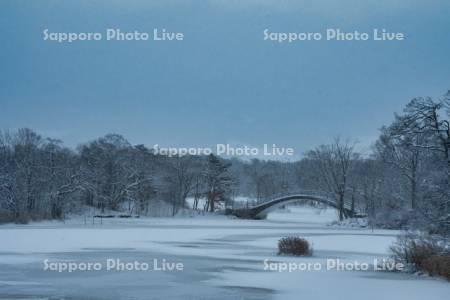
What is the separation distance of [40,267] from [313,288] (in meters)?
8.61

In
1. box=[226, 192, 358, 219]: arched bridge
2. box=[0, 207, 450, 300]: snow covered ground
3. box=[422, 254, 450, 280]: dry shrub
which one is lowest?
box=[0, 207, 450, 300]: snow covered ground

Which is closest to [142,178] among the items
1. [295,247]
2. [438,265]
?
[295,247]

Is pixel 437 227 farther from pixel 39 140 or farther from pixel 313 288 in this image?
pixel 39 140

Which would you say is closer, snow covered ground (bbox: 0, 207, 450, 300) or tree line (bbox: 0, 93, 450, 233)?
snow covered ground (bbox: 0, 207, 450, 300)

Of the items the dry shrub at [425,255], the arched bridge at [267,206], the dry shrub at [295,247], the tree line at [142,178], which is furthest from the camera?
the arched bridge at [267,206]

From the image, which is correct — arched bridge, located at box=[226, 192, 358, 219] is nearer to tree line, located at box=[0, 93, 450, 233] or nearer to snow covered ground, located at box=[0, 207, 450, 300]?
tree line, located at box=[0, 93, 450, 233]

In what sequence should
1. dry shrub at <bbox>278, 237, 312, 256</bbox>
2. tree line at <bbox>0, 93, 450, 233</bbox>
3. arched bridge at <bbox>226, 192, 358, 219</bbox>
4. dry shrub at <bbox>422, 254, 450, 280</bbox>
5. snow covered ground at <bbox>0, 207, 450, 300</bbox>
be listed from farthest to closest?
arched bridge at <bbox>226, 192, 358, 219</bbox> → tree line at <bbox>0, 93, 450, 233</bbox> → dry shrub at <bbox>278, 237, 312, 256</bbox> → dry shrub at <bbox>422, 254, 450, 280</bbox> → snow covered ground at <bbox>0, 207, 450, 300</bbox>

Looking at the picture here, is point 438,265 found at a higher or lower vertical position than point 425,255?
lower

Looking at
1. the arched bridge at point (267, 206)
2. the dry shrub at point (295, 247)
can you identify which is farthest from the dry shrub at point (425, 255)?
the arched bridge at point (267, 206)

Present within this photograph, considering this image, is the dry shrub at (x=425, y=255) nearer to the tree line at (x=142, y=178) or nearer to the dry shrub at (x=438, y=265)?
the dry shrub at (x=438, y=265)

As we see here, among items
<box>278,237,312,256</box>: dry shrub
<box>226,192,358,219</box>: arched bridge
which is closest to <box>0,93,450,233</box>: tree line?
<box>226,192,358,219</box>: arched bridge

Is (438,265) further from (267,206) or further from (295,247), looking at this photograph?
(267,206)

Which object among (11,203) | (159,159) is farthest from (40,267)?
(159,159)

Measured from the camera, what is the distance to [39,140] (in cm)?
7150
